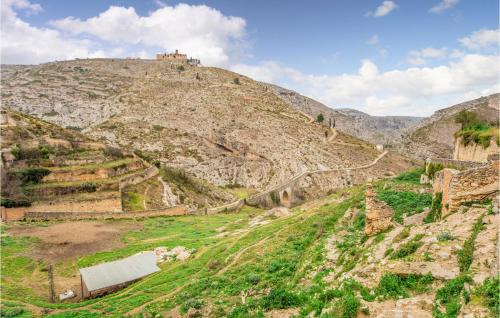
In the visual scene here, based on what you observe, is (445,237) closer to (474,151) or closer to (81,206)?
(474,151)

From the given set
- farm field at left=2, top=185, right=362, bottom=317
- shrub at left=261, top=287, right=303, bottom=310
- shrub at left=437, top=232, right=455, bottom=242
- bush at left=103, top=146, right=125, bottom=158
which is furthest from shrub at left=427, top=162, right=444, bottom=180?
bush at left=103, top=146, right=125, bottom=158

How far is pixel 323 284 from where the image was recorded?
427 inches

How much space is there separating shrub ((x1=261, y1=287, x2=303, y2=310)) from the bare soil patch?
2319 cm

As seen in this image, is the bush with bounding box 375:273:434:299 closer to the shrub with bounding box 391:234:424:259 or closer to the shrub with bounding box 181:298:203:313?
the shrub with bounding box 391:234:424:259

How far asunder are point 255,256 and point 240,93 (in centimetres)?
9776

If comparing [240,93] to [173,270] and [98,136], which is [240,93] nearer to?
[98,136]

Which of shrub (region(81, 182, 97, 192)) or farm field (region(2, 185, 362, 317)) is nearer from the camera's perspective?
farm field (region(2, 185, 362, 317))

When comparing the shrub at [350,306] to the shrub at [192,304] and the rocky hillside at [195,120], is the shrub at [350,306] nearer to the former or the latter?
the shrub at [192,304]

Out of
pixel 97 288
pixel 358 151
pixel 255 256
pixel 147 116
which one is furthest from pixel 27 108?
pixel 255 256

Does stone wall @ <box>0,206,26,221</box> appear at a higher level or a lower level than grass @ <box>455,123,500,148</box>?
lower

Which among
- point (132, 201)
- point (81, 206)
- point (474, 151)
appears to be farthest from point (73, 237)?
point (474, 151)

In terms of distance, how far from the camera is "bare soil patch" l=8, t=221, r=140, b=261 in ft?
99.5

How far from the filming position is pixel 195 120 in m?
98.2


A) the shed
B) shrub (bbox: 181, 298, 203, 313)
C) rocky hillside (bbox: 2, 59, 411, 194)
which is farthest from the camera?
rocky hillside (bbox: 2, 59, 411, 194)
